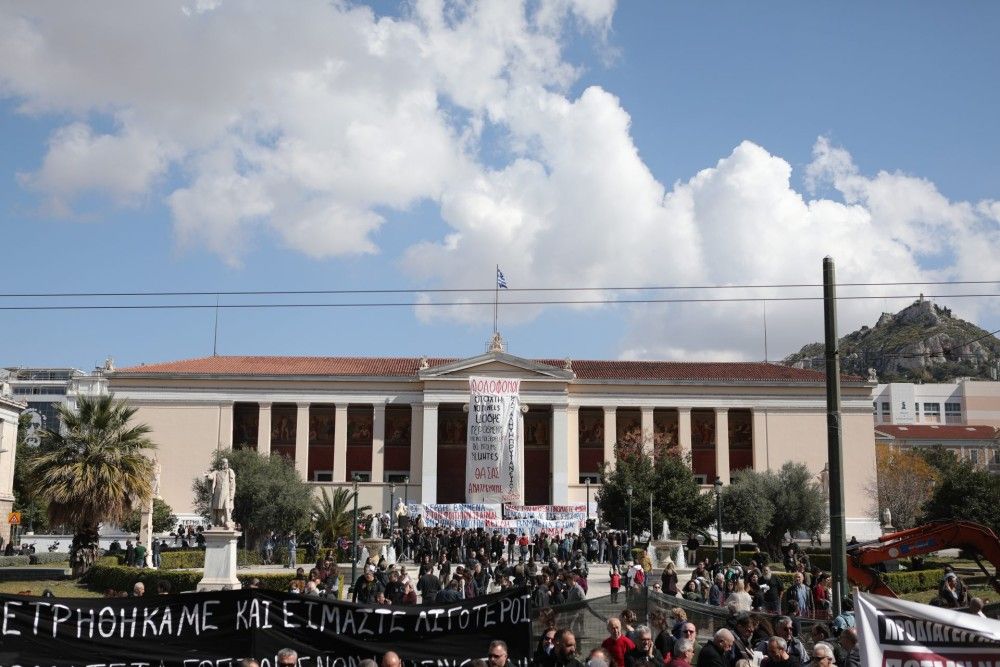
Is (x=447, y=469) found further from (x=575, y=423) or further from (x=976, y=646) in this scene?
(x=976, y=646)

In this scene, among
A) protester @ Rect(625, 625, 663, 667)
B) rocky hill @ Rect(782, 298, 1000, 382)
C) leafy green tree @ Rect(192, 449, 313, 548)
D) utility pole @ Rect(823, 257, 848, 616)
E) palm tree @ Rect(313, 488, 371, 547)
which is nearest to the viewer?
protester @ Rect(625, 625, 663, 667)

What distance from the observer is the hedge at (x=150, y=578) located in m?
25.4

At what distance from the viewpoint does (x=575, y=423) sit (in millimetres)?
63250

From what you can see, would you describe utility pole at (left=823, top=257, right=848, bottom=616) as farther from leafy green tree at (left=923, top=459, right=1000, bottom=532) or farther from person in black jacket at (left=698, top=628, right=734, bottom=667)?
leafy green tree at (left=923, top=459, right=1000, bottom=532)

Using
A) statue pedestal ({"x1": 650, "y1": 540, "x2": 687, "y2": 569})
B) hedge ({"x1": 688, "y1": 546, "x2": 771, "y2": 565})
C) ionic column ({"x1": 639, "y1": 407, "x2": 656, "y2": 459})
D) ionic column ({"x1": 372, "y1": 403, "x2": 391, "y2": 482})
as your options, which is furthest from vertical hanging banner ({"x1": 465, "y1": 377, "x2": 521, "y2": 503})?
statue pedestal ({"x1": 650, "y1": 540, "x2": 687, "y2": 569})

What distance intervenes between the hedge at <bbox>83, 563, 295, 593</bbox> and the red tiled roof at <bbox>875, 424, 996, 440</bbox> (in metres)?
86.3

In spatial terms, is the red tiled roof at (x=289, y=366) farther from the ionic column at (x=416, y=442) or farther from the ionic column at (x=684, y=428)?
the ionic column at (x=684, y=428)

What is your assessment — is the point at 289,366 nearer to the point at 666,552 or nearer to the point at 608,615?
the point at 666,552

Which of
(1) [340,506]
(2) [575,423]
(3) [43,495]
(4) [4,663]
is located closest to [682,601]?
(4) [4,663]

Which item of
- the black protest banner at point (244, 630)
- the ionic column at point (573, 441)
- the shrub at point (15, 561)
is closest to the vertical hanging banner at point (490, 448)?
the ionic column at point (573, 441)

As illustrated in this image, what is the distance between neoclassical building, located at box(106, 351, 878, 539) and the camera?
61281mm

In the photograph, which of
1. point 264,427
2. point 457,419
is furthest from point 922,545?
point 264,427

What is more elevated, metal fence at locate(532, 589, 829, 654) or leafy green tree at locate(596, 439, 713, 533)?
leafy green tree at locate(596, 439, 713, 533)

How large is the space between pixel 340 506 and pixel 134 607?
35001mm
